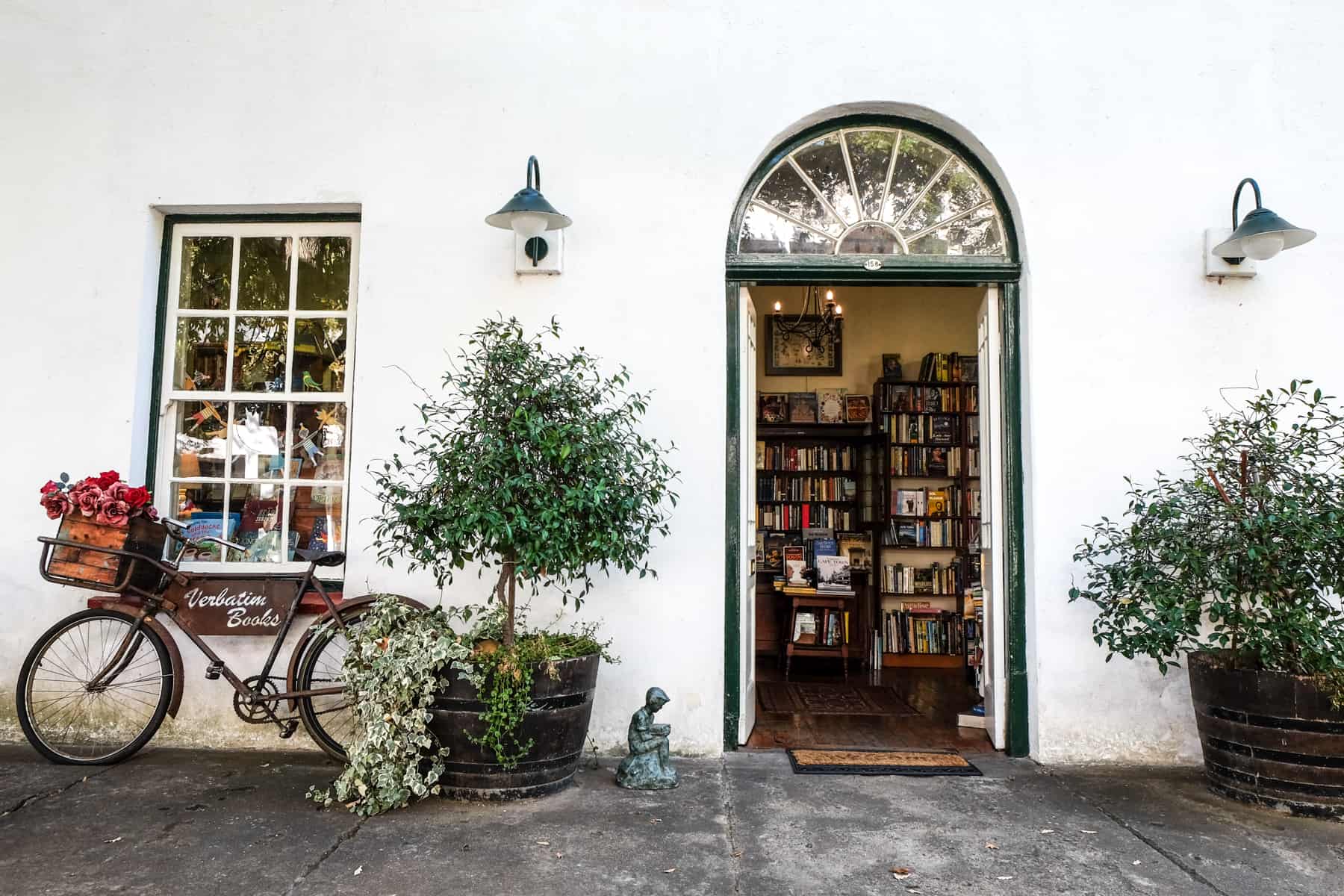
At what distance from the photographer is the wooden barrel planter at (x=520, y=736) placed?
334cm

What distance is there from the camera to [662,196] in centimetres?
417

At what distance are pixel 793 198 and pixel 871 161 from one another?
42cm

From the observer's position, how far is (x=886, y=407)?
7434 mm

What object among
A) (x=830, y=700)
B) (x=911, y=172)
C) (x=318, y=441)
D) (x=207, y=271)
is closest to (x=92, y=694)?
(x=318, y=441)

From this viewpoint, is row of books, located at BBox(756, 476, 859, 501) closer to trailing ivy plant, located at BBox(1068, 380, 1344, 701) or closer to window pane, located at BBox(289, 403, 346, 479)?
trailing ivy plant, located at BBox(1068, 380, 1344, 701)

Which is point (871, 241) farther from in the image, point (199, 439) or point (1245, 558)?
point (199, 439)

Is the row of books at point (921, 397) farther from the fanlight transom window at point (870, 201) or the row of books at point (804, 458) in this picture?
the fanlight transom window at point (870, 201)

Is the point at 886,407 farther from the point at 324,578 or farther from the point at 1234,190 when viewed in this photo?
the point at 324,578

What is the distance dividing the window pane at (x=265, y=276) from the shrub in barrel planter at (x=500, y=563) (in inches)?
57.9

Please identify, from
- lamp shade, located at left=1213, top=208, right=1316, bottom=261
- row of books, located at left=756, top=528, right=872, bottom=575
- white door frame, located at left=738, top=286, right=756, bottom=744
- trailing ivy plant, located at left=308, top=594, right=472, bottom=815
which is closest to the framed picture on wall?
row of books, located at left=756, top=528, right=872, bottom=575

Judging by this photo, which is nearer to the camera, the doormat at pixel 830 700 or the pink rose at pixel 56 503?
the pink rose at pixel 56 503

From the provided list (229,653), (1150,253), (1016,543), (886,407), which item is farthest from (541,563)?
(886,407)

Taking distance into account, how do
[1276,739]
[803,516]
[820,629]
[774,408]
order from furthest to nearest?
[774,408] → [803,516] → [820,629] → [1276,739]

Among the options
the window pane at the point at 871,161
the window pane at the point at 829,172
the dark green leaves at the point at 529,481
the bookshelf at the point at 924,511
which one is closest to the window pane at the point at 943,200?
the window pane at the point at 871,161
